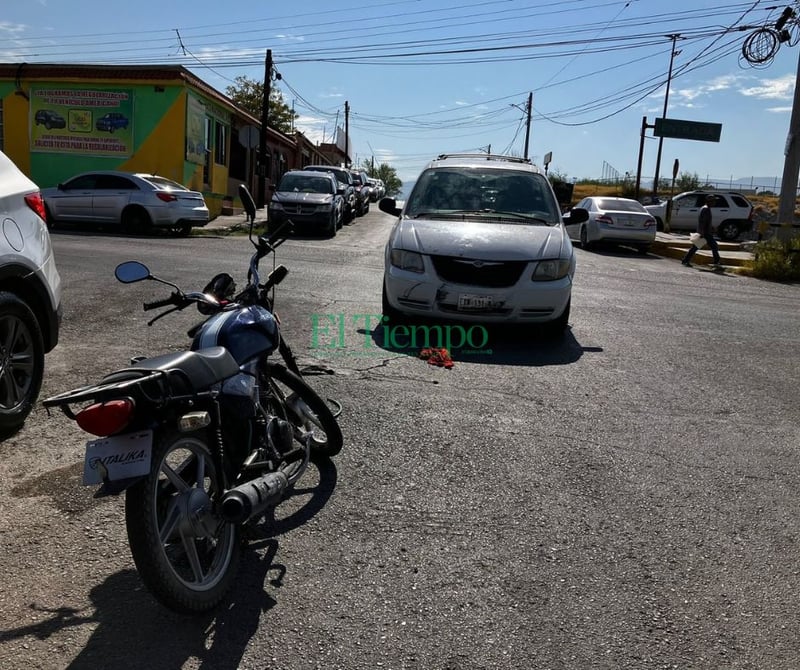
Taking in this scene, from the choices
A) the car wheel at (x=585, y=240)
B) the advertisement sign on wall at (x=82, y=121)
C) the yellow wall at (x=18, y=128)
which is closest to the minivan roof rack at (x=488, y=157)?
the car wheel at (x=585, y=240)

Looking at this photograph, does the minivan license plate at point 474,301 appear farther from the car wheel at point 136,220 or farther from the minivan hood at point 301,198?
the minivan hood at point 301,198

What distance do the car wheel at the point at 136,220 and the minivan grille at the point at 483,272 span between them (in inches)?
502

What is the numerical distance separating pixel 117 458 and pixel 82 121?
25.8 metres

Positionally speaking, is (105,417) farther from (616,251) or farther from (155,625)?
(616,251)

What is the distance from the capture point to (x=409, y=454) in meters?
4.38

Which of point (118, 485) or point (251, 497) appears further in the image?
point (251, 497)

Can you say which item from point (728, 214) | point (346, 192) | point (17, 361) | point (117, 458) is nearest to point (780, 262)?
point (728, 214)

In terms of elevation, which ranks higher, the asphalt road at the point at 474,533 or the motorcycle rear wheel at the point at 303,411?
the motorcycle rear wheel at the point at 303,411

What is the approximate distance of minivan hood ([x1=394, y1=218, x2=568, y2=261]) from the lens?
7.19 metres

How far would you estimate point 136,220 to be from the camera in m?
18.2

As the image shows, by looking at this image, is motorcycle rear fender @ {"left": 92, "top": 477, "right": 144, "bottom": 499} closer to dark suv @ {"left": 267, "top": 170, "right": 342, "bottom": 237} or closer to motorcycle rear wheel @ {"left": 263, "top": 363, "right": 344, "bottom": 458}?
motorcycle rear wheel @ {"left": 263, "top": 363, "right": 344, "bottom": 458}

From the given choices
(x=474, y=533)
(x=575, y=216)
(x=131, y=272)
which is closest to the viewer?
(x=131, y=272)

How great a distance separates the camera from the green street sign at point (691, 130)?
35.5 m

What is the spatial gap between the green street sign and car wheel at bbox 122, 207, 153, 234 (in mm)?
26316
